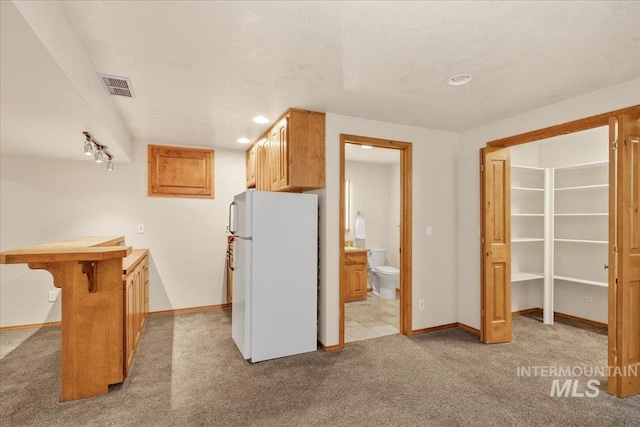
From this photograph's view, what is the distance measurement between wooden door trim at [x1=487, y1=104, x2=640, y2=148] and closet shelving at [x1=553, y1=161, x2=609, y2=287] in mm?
1288

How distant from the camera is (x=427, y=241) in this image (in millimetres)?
3789

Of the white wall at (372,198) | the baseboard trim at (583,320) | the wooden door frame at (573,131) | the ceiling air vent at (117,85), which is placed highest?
the ceiling air vent at (117,85)

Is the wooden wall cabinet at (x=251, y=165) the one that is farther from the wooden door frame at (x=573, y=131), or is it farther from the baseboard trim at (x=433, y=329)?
the wooden door frame at (x=573, y=131)

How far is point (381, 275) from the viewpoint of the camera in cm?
545

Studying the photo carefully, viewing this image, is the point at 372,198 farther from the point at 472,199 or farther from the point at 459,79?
the point at 459,79

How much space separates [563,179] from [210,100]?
4.69 meters

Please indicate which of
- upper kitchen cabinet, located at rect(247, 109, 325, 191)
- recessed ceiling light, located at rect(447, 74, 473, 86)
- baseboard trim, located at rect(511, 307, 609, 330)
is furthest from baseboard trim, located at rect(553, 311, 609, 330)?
upper kitchen cabinet, located at rect(247, 109, 325, 191)

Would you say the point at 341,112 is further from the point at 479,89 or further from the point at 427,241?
the point at 427,241

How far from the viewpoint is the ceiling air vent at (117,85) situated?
242 centimetres

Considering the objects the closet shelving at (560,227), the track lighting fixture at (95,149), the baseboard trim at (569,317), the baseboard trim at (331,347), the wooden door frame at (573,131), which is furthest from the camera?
the closet shelving at (560,227)

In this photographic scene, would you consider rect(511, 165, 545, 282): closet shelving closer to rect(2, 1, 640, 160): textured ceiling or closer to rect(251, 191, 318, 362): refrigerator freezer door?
rect(2, 1, 640, 160): textured ceiling
